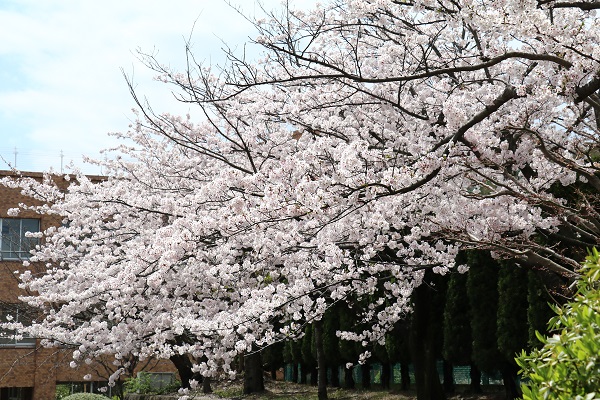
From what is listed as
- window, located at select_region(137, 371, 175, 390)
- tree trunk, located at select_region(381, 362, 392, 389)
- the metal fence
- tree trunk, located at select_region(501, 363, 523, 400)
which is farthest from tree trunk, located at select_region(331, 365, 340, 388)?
tree trunk, located at select_region(501, 363, 523, 400)

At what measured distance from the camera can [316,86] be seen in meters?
11.7

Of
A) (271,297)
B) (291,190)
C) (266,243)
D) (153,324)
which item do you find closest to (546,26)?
(291,190)

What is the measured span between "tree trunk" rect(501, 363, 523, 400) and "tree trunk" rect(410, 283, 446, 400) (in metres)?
1.18

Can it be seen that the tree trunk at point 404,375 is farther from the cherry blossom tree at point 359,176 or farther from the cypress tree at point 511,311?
the cypress tree at point 511,311

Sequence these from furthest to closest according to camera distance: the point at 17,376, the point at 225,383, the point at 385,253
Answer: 1. the point at 17,376
2. the point at 225,383
3. the point at 385,253

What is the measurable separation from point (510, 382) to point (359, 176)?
789 cm

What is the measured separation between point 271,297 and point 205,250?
4.26 feet

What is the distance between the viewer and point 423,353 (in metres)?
13.9

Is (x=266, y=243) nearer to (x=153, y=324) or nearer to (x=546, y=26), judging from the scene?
(x=153, y=324)

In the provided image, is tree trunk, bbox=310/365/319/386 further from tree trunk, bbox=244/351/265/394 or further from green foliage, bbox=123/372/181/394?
green foliage, bbox=123/372/181/394

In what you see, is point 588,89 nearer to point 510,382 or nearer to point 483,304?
point 483,304

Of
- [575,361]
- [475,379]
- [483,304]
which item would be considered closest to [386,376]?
[475,379]

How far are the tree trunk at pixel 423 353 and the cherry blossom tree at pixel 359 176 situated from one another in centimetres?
43

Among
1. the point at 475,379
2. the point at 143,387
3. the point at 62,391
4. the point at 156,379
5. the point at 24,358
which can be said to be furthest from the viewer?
the point at 24,358
